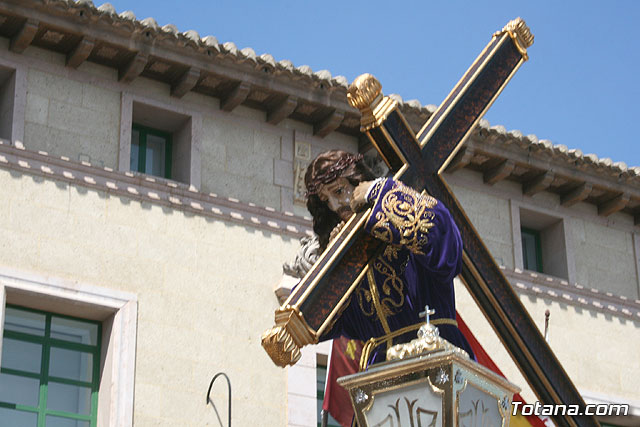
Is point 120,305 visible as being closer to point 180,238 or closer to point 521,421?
point 180,238

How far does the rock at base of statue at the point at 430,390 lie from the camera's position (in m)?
6.97

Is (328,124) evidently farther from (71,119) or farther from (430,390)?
(430,390)

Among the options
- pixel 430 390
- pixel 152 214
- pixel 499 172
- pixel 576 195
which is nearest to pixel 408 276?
pixel 430 390

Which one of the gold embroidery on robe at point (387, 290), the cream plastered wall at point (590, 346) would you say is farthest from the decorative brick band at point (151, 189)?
the gold embroidery on robe at point (387, 290)

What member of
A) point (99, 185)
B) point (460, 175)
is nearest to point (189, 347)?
point (99, 185)

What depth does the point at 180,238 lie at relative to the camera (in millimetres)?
13211

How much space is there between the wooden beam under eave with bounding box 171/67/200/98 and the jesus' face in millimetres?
5268

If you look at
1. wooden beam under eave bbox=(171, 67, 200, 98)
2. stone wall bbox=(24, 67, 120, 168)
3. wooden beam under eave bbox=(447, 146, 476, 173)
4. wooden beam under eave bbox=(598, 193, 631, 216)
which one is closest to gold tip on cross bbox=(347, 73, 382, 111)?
stone wall bbox=(24, 67, 120, 168)

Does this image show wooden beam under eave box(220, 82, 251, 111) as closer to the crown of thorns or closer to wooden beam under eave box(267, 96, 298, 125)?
wooden beam under eave box(267, 96, 298, 125)

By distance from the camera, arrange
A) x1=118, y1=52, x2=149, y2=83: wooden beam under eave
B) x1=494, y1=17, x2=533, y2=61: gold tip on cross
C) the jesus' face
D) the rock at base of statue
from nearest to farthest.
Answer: the rock at base of statue → the jesus' face → x1=494, y1=17, x2=533, y2=61: gold tip on cross → x1=118, y1=52, x2=149, y2=83: wooden beam under eave

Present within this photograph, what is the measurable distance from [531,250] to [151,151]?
171 inches

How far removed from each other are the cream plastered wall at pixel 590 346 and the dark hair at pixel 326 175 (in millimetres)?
6296

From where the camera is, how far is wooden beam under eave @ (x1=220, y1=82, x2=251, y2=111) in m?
13.9

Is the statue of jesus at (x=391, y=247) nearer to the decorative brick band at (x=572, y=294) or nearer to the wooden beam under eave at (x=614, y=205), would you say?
the decorative brick band at (x=572, y=294)
